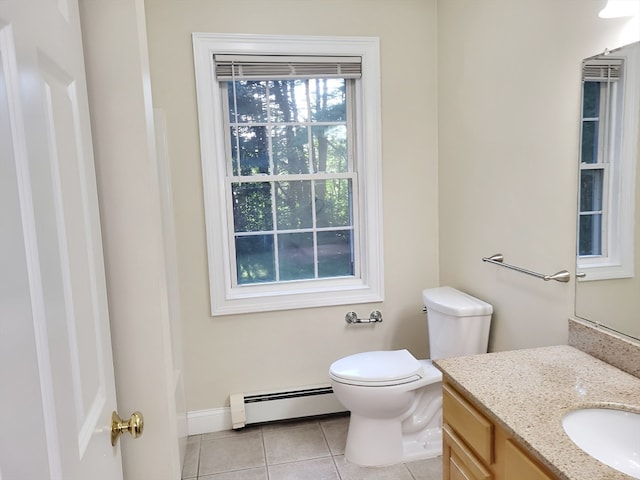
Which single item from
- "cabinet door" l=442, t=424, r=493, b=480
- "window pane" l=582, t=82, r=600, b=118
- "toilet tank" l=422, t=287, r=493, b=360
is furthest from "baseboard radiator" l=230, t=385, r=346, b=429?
"window pane" l=582, t=82, r=600, b=118

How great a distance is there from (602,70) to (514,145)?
1.68ft

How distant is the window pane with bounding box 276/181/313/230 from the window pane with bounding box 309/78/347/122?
41 cm

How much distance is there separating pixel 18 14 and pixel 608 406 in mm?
1472

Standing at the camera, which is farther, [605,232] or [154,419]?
[605,232]

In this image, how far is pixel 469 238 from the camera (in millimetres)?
2381

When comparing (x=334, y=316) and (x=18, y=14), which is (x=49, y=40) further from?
(x=334, y=316)

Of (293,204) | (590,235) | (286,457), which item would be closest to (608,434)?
(590,235)

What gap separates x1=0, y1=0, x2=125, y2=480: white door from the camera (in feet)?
1.62

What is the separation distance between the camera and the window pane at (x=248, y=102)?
2.54m

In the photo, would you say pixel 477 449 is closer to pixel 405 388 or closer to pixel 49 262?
pixel 405 388

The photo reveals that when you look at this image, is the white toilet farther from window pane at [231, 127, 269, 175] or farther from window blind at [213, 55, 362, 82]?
window blind at [213, 55, 362, 82]

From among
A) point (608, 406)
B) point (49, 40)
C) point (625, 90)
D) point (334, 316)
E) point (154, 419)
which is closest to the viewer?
point (49, 40)

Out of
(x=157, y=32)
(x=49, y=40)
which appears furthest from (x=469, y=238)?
→ (x=49, y=40)

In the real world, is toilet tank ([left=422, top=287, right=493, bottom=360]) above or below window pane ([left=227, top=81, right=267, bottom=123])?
below
